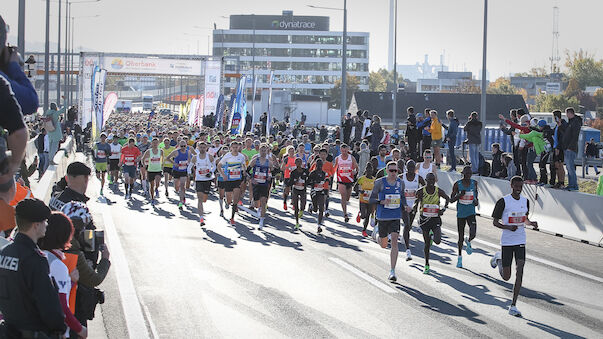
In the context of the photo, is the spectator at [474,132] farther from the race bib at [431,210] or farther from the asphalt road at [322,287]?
the race bib at [431,210]

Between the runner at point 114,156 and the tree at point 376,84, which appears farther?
the tree at point 376,84

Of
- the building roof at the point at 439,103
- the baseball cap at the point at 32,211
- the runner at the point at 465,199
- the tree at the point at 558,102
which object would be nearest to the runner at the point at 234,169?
the runner at the point at 465,199

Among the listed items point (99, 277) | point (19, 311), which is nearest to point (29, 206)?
point (19, 311)

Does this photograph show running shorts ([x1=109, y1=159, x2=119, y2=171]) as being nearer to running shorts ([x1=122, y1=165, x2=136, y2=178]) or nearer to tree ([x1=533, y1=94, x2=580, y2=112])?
running shorts ([x1=122, y1=165, x2=136, y2=178])

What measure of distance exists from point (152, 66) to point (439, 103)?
121 feet

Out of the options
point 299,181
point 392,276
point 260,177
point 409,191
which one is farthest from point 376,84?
point 392,276

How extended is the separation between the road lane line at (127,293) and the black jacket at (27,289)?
180 inches

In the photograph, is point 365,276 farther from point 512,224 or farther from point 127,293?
point 127,293

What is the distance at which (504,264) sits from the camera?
12.4 meters

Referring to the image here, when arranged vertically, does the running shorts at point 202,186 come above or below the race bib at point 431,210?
below

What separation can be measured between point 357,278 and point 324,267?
3.48ft

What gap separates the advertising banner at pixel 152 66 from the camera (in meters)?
56.3

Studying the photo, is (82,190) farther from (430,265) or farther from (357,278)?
(430,265)

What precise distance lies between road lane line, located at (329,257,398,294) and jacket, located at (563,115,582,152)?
7.70 m
